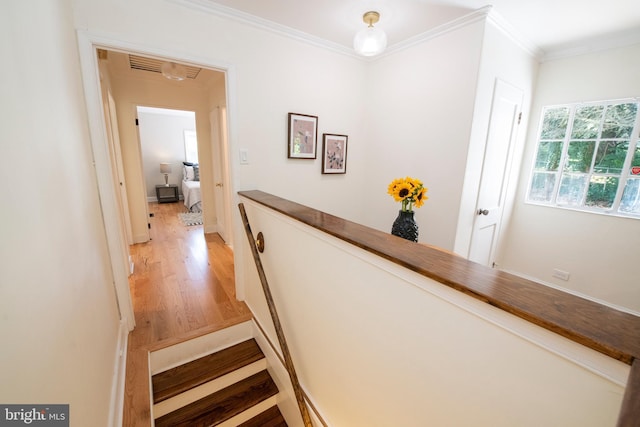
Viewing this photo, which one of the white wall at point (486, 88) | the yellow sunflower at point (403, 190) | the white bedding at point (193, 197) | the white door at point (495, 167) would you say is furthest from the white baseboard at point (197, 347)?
the white bedding at point (193, 197)

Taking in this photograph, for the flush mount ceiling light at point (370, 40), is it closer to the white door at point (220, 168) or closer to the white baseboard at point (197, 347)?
the white door at point (220, 168)

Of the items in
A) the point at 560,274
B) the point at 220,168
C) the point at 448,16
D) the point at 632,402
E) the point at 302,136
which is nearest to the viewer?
the point at 632,402

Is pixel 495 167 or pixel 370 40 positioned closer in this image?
pixel 370 40

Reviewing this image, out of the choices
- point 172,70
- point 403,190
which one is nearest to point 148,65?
point 172,70

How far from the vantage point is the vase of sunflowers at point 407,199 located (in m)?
1.60

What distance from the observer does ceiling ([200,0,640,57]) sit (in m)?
1.74

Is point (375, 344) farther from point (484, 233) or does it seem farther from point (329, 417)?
point (484, 233)

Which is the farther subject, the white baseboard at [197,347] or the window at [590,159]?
the window at [590,159]

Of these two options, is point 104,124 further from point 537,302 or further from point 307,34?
point 537,302

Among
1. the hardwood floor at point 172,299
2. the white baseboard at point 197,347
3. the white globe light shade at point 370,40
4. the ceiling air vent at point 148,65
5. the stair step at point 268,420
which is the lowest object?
the stair step at point 268,420

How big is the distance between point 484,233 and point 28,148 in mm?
3099

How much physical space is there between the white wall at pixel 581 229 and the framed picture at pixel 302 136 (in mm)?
2396

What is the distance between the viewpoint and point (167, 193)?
21.1ft

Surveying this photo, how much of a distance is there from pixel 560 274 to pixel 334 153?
270cm
